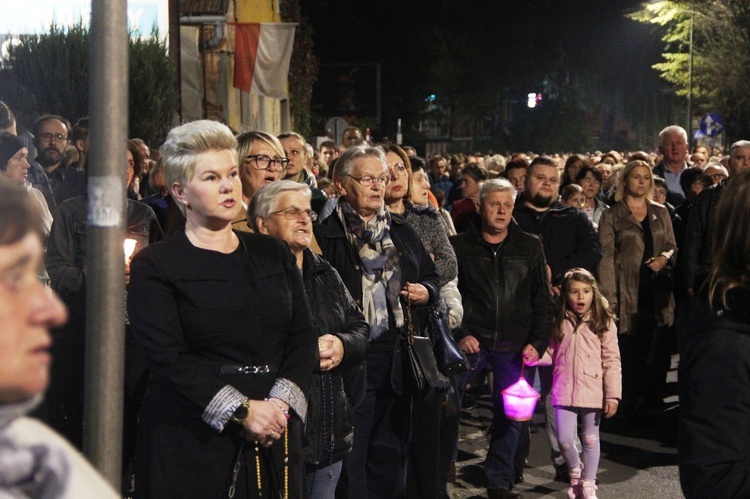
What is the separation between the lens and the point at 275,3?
1363 inches

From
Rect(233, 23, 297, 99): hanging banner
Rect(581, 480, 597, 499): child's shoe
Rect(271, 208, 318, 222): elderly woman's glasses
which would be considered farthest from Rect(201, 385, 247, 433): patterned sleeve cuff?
Rect(233, 23, 297, 99): hanging banner

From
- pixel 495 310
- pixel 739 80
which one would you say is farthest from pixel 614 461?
pixel 739 80

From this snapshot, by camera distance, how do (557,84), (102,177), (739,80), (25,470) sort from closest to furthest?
(25,470)
(102,177)
(739,80)
(557,84)

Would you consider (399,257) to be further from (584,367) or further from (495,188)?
(584,367)

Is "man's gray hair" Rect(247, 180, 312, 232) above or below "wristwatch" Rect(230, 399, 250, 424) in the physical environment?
above

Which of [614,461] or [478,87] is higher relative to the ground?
[478,87]

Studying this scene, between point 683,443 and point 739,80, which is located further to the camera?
point 739,80

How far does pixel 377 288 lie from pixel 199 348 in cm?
211

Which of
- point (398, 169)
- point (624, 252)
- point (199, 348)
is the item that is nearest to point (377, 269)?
point (398, 169)

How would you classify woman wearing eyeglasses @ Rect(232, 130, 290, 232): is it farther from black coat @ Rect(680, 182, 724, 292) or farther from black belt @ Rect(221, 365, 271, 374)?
black coat @ Rect(680, 182, 724, 292)

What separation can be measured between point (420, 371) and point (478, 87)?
52678 millimetres

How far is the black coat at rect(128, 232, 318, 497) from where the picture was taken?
12.1 feet

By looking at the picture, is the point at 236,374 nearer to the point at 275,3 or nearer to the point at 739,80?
the point at 275,3

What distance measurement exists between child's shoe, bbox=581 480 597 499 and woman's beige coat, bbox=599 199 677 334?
2860 millimetres
